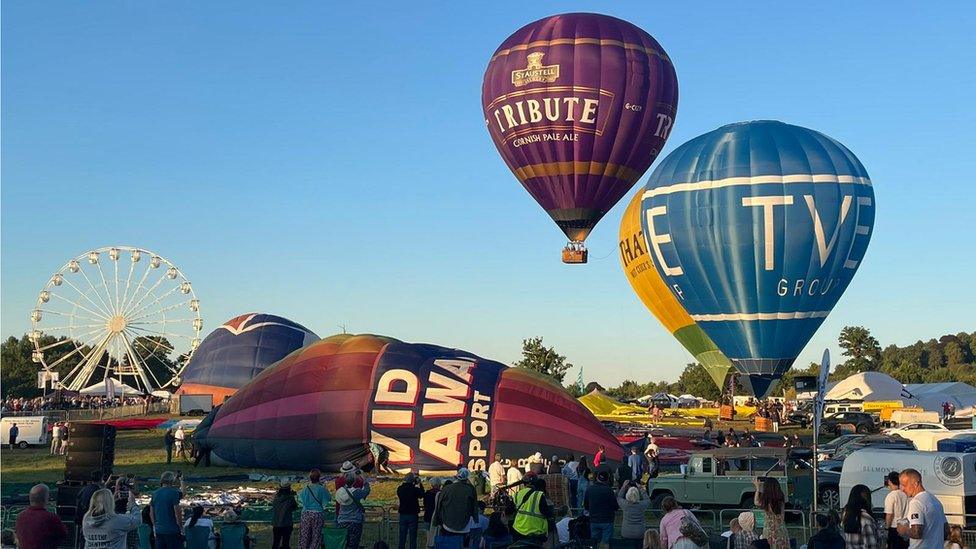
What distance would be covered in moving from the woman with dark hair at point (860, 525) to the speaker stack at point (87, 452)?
48.5 feet

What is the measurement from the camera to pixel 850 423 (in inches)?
1832

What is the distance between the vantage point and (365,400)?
27.3 meters

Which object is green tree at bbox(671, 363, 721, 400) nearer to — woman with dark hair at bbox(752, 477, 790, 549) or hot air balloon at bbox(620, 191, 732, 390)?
hot air balloon at bbox(620, 191, 732, 390)

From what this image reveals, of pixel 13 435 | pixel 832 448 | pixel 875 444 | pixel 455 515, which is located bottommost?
pixel 455 515

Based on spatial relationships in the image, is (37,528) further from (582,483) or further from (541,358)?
(541,358)

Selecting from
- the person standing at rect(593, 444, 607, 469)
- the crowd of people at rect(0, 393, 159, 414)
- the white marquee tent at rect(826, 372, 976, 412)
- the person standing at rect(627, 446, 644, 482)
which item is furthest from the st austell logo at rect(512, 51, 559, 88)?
the crowd of people at rect(0, 393, 159, 414)

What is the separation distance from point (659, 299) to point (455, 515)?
35.7m

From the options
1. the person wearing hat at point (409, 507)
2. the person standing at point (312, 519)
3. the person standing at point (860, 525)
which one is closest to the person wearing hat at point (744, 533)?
the person standing at point (860, 525)

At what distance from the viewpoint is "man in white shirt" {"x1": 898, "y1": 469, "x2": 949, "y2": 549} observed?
34.0 ft

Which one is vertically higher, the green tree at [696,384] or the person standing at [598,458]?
the green tree at [696,384]

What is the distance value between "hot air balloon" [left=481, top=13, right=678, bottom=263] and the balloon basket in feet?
2.86

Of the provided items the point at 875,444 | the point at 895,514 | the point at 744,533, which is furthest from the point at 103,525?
the point at 875,444

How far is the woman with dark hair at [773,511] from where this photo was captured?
1049cm

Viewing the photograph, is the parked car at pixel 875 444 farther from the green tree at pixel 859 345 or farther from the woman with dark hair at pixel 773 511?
the green tree at pixel 859 345
